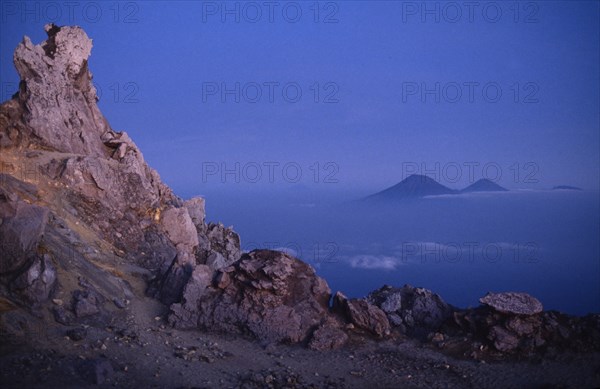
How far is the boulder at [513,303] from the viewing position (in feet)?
57.6

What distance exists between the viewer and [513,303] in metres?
18.0

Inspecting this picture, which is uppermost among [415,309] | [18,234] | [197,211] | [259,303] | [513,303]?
[197,211]

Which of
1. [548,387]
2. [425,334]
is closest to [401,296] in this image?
[425,334]

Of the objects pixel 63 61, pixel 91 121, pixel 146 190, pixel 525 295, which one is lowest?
pixel 525 295

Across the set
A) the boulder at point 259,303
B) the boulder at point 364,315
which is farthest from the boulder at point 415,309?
the boulder at point 259,303

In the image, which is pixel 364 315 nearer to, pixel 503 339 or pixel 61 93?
pixel 503 339

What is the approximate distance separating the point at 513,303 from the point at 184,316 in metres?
13.7

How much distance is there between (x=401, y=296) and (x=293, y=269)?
5459 mm

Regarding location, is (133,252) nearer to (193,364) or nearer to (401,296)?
(193,364)

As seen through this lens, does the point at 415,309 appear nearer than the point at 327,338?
No

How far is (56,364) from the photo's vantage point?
13.3m

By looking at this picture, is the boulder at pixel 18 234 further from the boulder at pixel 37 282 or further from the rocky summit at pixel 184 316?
the boulder at pixel 37 282

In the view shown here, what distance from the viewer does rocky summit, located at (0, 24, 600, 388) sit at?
48.2ft

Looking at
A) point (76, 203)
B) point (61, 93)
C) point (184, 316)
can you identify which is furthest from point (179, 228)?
point (61, 93)
